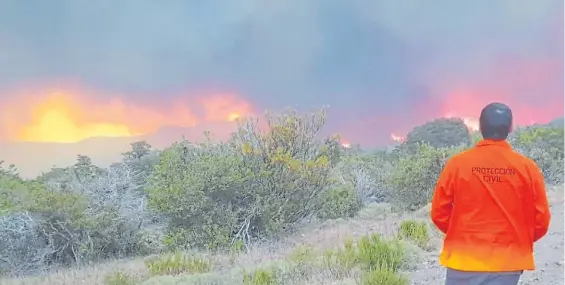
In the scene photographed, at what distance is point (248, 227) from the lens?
48.6 feet

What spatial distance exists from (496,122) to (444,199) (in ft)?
1.69

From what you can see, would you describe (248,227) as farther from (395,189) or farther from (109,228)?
(395,189)

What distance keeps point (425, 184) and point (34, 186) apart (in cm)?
1117

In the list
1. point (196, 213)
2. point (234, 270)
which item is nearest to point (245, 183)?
point (196, 213)

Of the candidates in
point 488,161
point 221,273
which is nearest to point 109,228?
point 221,273

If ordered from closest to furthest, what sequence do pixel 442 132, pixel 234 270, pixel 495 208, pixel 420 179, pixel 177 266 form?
pixel 495 208
pixel 234 270
pixel 177 266
pixel 420 179
pixel 442 132

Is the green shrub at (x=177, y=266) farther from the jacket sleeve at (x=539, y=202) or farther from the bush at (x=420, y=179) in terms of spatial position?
the bush at (x=420, y=179)

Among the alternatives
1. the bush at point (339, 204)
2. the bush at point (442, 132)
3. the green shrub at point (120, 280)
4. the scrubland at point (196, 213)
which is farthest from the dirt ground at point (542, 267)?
the bush at point (442, 132)

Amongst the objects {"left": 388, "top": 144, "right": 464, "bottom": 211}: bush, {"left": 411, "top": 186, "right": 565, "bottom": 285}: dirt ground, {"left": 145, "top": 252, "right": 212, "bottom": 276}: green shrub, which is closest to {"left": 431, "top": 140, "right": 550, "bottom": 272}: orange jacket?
{"left": 411, "top": 186, "right": 565, "bottom": 285}: dirt ground

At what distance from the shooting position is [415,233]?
34.2 feet

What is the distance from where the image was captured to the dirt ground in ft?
23.0

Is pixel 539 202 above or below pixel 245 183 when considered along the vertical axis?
below

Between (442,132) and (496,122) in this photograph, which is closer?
(496,122)

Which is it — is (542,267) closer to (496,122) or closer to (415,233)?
(415,233)
